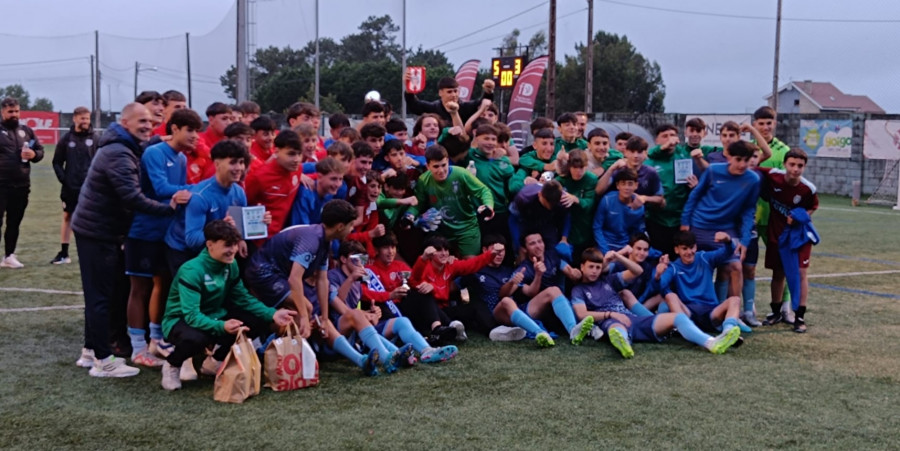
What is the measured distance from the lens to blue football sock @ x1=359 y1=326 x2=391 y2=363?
6.12 metres

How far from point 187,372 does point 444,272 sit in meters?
2.33

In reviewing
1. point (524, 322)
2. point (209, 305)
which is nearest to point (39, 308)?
point (209, 305)

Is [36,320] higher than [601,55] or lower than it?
lower

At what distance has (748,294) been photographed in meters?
8.30

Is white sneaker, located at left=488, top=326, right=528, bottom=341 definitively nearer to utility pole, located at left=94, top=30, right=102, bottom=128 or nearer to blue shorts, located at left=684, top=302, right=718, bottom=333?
blue shorts, located at left=684, top=302, right=718, bottom=333

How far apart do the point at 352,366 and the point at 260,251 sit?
1.03 metres

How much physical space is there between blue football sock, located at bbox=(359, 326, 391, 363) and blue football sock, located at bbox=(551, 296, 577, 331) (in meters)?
1.65

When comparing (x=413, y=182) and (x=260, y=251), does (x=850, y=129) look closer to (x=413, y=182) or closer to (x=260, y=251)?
(x=413, y=182)

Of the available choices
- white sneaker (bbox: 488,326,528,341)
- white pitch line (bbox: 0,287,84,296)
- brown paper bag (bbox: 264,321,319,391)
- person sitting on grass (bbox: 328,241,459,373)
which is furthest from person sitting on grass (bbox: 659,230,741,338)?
white pitch line (bbox: 0,287,84,296)

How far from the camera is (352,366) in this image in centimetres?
632

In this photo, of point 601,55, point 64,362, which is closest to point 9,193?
point 64,362

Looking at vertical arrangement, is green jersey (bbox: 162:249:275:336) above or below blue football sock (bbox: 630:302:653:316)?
above

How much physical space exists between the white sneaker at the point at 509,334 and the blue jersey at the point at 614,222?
46.6 inches

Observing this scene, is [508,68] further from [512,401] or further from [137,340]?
[512,401]
